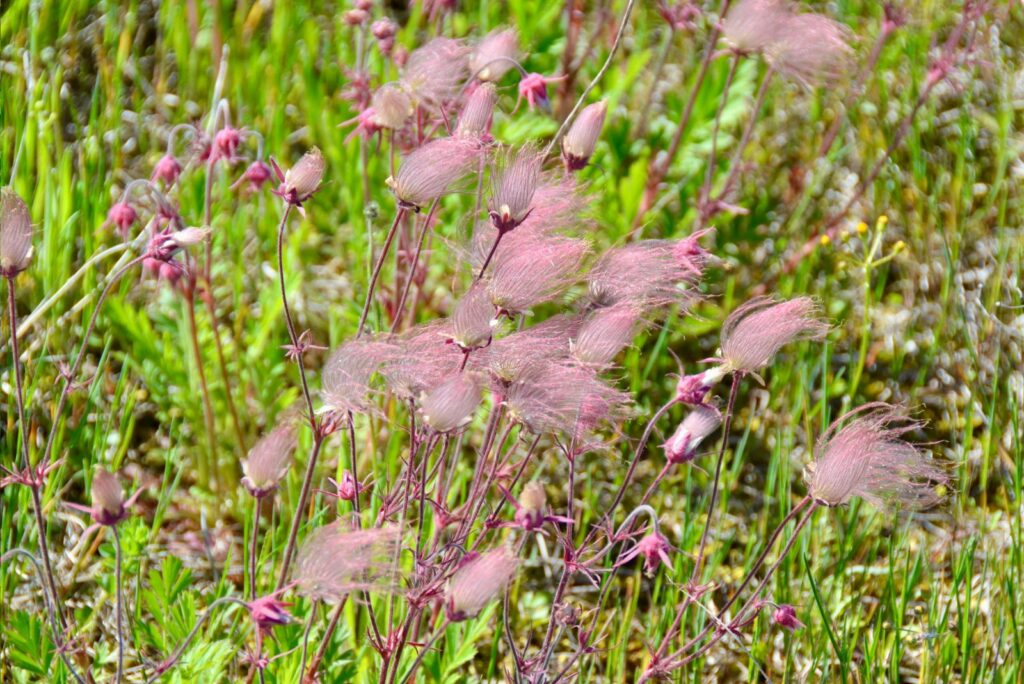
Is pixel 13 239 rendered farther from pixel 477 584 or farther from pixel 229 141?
pixel 477 584

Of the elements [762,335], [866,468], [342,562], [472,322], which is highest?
[472,322]

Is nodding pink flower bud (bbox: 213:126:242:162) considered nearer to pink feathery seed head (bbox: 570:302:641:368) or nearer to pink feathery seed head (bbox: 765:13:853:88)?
pink feathery seed head (bbox: 570:302:641:368)

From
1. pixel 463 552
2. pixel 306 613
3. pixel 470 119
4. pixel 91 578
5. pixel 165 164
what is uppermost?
pixel 470 119

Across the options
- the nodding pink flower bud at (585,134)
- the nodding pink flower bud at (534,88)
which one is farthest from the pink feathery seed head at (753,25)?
the nodding pink flower bud at (585,134)

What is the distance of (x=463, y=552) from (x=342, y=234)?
2.06m

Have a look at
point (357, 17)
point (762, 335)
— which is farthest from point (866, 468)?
point (357, 17)

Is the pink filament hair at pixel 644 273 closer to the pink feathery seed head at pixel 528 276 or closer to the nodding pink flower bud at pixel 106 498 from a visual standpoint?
the pink feathery seed head at pixel 528 276

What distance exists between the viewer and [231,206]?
12.2 ft

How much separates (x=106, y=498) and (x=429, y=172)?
0.74 meters

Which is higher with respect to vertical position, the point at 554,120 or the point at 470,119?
the point at 470,119

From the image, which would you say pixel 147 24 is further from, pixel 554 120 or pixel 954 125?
Answer: pixel 954 125

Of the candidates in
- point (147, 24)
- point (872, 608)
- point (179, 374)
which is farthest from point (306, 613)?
point (147, 24)

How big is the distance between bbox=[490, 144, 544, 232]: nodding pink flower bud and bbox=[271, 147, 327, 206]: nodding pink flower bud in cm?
30

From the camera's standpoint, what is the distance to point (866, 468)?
1.90 m
